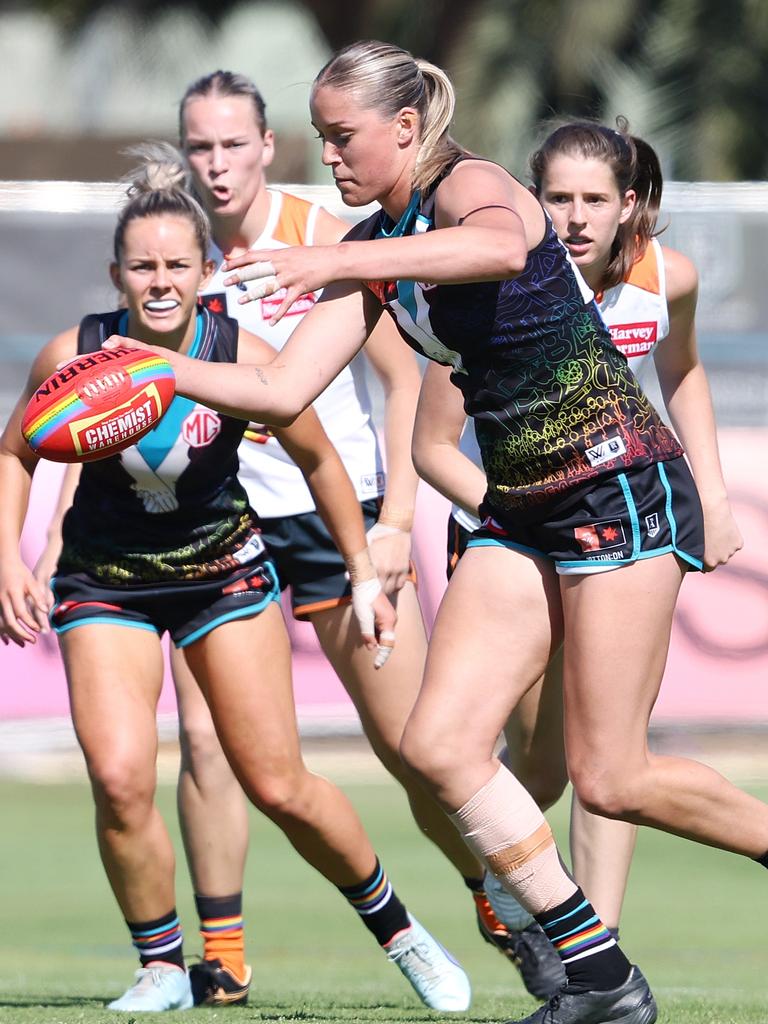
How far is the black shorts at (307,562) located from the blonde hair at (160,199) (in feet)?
3.34

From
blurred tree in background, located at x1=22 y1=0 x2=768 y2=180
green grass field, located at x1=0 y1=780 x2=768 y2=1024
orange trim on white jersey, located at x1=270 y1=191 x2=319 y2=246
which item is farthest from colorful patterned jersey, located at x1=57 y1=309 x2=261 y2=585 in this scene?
blurred tree in background, located at x1=22 y1=0 x2=768 y2=180

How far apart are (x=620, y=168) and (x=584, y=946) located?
85.1 inches

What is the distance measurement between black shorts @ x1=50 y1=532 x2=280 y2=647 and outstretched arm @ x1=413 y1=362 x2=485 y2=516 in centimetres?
60

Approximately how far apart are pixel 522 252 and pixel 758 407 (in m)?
7.58

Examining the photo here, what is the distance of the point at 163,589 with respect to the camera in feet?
17.1

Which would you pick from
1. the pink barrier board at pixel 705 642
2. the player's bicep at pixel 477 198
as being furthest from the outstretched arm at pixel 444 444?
the pink barrier board at pixel 705 642

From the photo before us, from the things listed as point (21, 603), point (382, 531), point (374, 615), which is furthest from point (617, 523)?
point (21, 603)

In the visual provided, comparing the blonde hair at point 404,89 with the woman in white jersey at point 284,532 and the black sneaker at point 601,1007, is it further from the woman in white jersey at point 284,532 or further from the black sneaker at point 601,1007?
the black sneaker at point 601,1007

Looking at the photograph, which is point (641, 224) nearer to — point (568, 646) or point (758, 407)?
point (568, 646)

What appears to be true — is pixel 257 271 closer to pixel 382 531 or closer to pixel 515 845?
pixel 515 845

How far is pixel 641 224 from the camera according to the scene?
17.5 feet

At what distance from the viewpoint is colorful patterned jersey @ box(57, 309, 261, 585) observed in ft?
17.0

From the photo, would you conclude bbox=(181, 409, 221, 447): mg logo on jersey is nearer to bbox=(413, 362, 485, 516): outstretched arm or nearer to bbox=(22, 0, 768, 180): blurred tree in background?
bbox=(413, 362, 485, 516): outstretched arm

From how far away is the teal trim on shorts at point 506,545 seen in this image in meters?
4.44
